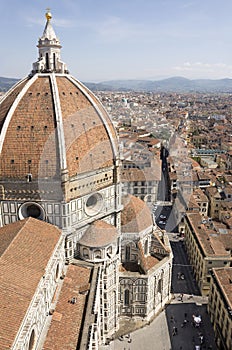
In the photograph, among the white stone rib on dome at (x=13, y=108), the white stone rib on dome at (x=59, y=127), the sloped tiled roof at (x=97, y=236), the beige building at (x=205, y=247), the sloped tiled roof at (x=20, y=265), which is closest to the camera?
the sloped tiled roof at (x=20, y=265)

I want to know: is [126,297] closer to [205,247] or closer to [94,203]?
[94,203]

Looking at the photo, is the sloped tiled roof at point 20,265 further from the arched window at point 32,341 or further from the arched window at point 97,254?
the arched window at point 97,254

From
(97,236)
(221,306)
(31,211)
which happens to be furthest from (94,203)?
(221,306)

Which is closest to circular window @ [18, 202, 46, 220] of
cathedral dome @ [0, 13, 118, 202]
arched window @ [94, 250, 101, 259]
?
cathedral dome @ [0, 13, 118, 202]

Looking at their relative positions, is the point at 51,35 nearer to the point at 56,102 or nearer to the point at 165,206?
the point at 56,102

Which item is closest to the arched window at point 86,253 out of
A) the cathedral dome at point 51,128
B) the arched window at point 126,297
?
the cathedral dome at point 51,128

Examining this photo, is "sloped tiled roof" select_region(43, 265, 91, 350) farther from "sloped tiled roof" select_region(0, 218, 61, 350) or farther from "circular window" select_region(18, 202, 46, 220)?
"circular window" select_region(18, 202, 46, 220)

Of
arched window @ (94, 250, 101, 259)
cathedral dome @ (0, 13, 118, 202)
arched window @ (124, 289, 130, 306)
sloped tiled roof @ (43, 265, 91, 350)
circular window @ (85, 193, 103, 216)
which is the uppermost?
cathedral dome @ (0, 13, 118, 202)

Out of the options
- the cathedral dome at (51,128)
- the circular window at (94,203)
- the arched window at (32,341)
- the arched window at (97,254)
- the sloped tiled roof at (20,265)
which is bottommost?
the arched window at (32,341)
